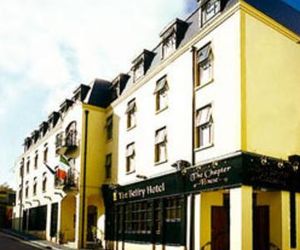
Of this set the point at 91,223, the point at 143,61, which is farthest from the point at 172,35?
the point at 91,223

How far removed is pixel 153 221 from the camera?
77.9 feet

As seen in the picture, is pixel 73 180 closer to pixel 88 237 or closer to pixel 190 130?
pixel 88 237

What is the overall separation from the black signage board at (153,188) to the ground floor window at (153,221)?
308mm

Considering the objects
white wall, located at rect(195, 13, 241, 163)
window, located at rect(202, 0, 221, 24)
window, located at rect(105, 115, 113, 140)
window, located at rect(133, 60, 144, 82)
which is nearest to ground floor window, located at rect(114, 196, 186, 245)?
white wall, located at rect(195, 13, 241, 163)

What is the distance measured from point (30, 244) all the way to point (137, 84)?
42.3 ft

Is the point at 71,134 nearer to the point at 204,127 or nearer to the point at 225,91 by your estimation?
the point at 204,127

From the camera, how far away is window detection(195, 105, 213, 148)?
783 inches

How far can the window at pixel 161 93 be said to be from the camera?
24.1m

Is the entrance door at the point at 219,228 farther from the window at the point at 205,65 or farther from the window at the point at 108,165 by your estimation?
the window at the point at 108,165

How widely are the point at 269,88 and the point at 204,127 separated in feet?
9.91

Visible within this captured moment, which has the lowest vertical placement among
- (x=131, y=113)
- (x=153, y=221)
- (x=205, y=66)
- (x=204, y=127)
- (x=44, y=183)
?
(x=153, y=221)

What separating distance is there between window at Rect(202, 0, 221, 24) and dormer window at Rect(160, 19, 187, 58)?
7.01 feet

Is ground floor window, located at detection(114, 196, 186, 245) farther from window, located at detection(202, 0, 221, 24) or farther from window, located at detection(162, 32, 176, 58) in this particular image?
window, located at detection(202, 0, 221, 24)

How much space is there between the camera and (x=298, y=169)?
19047 mm
